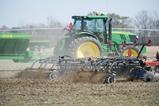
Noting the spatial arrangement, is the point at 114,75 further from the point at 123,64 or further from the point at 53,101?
the point at 53,101

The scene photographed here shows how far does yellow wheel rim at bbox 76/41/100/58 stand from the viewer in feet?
56.0

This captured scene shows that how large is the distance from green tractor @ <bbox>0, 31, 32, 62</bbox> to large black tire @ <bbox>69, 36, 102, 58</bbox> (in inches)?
194

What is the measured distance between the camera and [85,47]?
17266mm

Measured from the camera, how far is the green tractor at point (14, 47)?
70.1 ft

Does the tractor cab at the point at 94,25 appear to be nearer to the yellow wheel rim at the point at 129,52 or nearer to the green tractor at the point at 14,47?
the yellow wheel rim at the point at 129,52

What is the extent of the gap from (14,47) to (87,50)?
17.9 feet

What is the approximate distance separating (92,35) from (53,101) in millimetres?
9136

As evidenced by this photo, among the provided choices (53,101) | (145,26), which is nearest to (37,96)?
(53,101)

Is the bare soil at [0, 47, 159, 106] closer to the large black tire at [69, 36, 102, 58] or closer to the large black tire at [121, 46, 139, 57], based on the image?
the large black tire at [69, 36, 102, 58]

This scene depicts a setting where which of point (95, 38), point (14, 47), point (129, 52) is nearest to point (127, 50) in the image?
point (129, 52)

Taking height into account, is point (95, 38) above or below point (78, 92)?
above

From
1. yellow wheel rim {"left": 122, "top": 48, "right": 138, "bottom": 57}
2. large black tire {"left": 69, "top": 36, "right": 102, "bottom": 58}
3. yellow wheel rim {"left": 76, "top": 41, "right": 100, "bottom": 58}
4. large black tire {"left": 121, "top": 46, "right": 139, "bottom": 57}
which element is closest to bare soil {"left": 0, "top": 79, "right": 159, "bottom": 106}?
→ large black tire {"left": 69, "top": 36, "right": 102, "bottom": 58}

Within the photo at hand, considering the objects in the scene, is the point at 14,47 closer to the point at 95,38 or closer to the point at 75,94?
the point at 95,38

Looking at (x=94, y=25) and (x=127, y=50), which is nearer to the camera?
(x=94, y=25)
